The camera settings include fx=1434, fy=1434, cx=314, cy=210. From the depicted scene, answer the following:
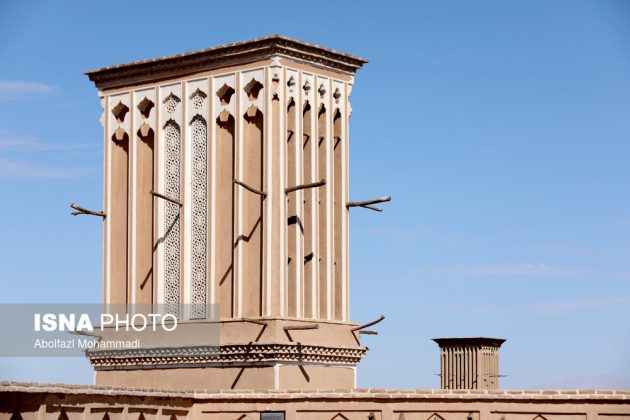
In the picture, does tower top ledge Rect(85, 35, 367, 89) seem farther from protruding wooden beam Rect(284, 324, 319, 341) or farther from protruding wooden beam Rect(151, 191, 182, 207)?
protruding wooden beam Rect(284, 324, 319, 341)

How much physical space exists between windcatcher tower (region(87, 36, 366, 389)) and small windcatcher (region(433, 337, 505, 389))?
49.9ft

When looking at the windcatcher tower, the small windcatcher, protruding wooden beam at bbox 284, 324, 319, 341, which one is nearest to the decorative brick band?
the windcatcher tower

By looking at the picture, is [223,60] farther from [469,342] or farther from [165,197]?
[469,342]

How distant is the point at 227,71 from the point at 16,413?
365 inches

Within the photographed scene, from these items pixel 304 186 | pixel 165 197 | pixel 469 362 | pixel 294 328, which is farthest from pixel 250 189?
pixel 469 362

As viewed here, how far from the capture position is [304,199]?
2645cm

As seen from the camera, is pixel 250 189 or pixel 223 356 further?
pixel 223 356

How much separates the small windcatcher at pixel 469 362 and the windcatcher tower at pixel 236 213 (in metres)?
15.2

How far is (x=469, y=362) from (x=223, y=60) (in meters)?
17.6

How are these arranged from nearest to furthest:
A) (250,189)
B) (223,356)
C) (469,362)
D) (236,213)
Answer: (250,189) → (223,356) → (236,213) → (469,362)

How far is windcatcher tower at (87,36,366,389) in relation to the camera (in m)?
25.8

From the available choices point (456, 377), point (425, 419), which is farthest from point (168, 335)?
point (456, 377)

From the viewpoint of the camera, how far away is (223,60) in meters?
26.7

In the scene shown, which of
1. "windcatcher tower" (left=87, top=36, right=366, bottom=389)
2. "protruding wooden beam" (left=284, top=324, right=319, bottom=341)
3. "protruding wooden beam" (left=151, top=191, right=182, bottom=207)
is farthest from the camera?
"protruding wooden beam" (left=151, top=191, right=182, bottom=207)
